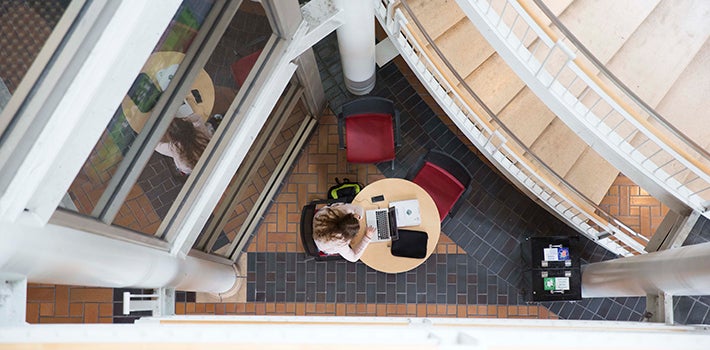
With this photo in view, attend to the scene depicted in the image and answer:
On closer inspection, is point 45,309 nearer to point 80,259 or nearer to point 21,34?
point 80,259

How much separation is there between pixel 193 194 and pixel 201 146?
292 millimetres

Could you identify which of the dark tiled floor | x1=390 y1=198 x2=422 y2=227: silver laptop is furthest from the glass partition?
the dark tiled floor

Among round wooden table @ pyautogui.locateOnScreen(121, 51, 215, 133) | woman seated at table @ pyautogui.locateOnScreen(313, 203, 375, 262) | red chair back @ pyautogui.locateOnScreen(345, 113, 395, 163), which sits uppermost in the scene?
red chair back @ pyautogui.locateOnScreen(345, 113, 395, 163)

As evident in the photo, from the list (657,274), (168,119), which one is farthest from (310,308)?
(168,119)

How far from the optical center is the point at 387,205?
16.3ft

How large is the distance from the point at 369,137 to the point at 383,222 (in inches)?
32.4

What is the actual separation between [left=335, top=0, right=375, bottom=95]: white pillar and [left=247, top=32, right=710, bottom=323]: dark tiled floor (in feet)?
2.06

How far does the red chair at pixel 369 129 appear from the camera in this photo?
5113mm

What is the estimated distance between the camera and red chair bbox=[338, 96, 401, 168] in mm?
5113

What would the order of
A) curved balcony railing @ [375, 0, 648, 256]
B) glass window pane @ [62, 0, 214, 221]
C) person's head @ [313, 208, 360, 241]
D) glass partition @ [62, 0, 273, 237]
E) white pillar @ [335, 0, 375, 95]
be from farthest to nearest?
curved balcony railing @ [375, 0, 648, 256], person's head @ [313, 208, 360, 241], white pillar @ [335, 0, 375, 95], glass partition @ [62, 0, 273, 237], glass window pane @ [62, 0, 214, 221]

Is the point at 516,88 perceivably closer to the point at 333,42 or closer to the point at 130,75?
the point at 333,42

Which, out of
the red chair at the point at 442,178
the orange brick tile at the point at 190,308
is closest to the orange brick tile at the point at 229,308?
the orange brick tile at the point at 190,308

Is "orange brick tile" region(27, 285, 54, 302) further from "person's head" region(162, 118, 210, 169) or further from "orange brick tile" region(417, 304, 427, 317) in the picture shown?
"orange brick tile" region(417, 304, 427, 317)

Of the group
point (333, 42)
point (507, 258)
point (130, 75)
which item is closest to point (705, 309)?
point (507, 258)
